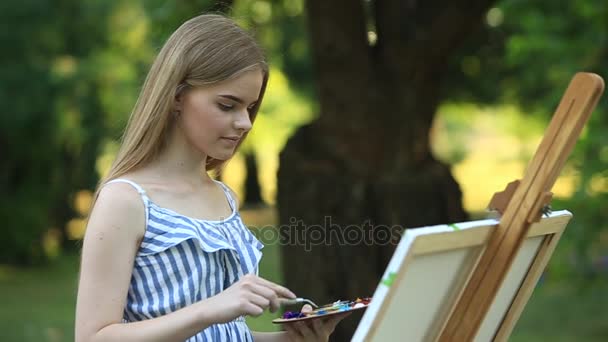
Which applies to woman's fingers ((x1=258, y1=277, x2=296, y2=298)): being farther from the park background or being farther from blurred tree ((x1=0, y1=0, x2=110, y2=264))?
blurred tree ((x1=0, y1=0, x2=110, y2=264))

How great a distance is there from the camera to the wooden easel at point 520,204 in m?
1.84

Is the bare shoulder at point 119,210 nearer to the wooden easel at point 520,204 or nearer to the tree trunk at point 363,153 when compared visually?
the wooden easel at point 520,204

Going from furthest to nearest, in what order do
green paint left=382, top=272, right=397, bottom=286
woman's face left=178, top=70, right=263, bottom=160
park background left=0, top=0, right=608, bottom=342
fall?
park background left=0, top=0, right=608, bottom=342
woman's face left=178, top=70, right=263, bottom=160
green paint left=382, top=272, right=397, bottom=286

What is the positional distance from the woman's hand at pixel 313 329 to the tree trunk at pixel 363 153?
3.08 metres

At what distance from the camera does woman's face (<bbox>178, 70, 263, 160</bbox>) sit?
2.11m

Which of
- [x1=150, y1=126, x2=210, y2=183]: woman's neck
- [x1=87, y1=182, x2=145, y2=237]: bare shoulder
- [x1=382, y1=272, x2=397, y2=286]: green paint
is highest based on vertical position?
[x1=382, y1=272, x2=397, y2=286]: green paint

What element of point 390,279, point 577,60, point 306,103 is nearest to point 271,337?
point 390,279

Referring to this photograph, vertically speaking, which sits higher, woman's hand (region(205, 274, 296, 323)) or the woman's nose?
the woman's nose

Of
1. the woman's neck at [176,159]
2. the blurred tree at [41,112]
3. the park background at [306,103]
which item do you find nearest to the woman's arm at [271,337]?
the woman's neck at [176,159]

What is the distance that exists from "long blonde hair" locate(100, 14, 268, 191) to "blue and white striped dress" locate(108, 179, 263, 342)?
123mm

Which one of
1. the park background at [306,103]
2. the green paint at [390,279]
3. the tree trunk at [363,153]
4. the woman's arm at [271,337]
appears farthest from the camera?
the park background at [306,103]

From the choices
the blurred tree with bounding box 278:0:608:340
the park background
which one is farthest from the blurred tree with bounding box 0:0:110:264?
the blurred tree with bounding box 278:0:608:340

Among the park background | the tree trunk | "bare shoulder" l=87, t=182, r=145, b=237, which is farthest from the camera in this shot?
the park background

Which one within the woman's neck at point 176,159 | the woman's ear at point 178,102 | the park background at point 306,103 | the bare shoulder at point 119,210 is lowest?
the park background at point 306,103
